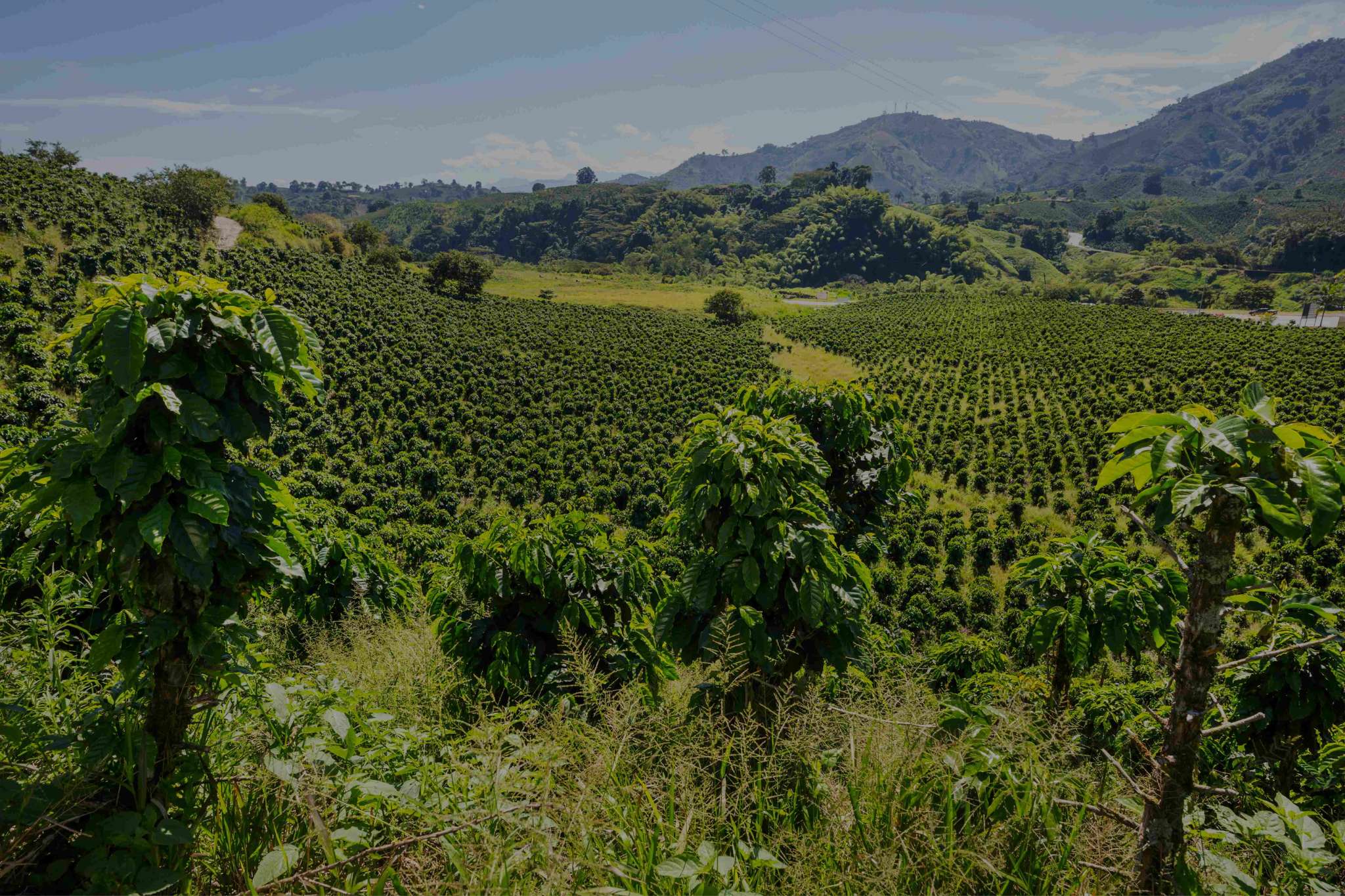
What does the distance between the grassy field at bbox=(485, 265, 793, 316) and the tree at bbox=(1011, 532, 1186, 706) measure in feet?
295

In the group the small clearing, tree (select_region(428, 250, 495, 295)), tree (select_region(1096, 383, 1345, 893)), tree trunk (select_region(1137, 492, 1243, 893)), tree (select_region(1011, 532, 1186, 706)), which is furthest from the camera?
tree (select_region(428, 250, 495, 295))

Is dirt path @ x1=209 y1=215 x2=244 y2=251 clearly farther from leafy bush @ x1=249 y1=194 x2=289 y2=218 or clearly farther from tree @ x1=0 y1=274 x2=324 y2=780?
tree @ x1=0 y1=274 x2=324 y2=780

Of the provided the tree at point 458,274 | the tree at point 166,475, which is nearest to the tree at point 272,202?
the tree at point 458,274

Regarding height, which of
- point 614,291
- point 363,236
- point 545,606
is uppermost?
point 363,236

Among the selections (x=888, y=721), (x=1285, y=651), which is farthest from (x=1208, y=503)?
(x=888, y=721)

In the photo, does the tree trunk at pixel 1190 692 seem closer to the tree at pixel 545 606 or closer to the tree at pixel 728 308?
the tree at pixel 545 606

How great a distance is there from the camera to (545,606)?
21.4 ft

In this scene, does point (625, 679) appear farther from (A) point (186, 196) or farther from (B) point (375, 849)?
(A) point (186, 196)

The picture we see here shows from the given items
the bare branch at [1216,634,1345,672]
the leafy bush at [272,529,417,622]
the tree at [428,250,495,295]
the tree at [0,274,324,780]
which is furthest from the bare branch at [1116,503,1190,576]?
the tree at [428,250,495,295]

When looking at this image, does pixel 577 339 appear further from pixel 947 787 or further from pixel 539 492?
pixel 947 787

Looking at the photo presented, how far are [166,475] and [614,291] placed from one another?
10895cm

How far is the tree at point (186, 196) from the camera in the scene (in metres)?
64.1

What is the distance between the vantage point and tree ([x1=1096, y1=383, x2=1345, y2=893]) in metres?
2.20

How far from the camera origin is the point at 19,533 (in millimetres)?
3600
